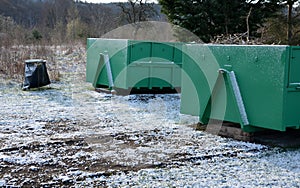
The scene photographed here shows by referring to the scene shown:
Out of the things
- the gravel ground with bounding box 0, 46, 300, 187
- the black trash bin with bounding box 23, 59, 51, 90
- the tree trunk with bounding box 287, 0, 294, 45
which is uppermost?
the tree trunk with bounding box 287, 0, 294, 45

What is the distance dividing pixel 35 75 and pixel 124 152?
615 cm

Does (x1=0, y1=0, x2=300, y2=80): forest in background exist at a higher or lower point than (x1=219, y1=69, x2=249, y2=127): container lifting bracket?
higher

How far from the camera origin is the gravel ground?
3.96m

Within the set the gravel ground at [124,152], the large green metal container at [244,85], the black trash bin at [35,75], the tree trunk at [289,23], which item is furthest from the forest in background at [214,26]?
the gravel ground at [124,152]

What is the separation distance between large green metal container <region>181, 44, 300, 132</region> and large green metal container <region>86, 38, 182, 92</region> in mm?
3183

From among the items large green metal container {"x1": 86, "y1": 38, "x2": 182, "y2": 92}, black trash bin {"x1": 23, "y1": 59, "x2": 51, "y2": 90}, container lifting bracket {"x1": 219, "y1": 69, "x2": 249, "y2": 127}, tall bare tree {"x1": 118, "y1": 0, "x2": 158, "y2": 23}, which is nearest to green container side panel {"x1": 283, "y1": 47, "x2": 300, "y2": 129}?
container lifting bracket {"x1": 219, "y1": 69, "x2": 249, "y2": 127}

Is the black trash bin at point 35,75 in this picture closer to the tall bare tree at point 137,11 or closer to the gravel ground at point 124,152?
the gravel ground at point 124,152

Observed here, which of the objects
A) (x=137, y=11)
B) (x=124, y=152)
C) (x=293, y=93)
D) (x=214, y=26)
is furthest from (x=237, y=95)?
(x=137, y=11)

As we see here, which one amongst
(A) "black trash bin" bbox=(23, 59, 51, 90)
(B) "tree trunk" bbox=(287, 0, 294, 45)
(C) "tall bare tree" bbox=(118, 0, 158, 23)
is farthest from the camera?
(C) "tall bare tree" bbox=(118, 0, 158, 23)

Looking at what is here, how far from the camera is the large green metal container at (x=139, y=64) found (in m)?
9.52

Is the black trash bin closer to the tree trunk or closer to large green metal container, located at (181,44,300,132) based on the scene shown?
large green metal container, located at (181,44,300,132)

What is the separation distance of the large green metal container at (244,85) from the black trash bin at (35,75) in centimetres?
517

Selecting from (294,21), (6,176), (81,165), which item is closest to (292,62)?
(81,165)

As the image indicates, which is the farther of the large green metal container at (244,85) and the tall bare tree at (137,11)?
the tall bare tree at (137,11)
